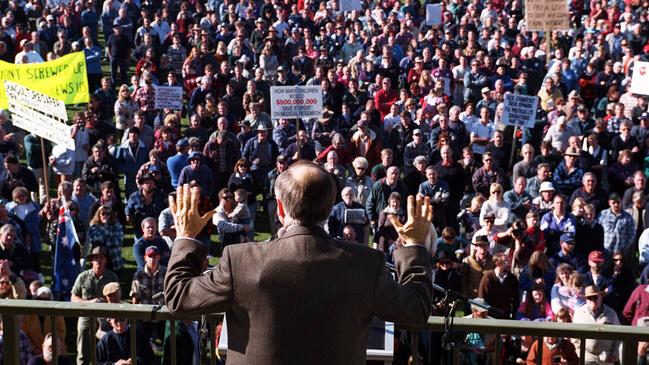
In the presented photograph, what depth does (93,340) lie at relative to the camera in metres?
4.90

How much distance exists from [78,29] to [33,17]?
1.26 metres

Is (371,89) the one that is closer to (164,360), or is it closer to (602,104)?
(602,104)

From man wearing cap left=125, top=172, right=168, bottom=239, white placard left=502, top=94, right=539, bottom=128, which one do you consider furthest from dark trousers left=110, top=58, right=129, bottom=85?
man wearing cap left=125, top=172, right=168, bottom=239

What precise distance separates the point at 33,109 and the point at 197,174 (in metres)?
A: 2.40

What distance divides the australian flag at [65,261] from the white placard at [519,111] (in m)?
7.86

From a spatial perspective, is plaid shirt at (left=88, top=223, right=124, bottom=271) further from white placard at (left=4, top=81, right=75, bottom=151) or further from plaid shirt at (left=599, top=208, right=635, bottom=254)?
plaid shirt at (left=599, top=208, right=635, bottom=254)

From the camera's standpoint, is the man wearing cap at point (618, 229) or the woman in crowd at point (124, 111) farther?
the woman in crowd at point (124, 111)

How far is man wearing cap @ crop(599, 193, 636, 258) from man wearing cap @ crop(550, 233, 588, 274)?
3.43 ft

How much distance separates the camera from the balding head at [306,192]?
394cm

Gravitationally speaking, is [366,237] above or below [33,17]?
below

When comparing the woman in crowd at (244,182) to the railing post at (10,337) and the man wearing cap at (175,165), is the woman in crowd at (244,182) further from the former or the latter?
the railing post at (10,337)

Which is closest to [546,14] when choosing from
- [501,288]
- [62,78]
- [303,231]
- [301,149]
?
[301,149]

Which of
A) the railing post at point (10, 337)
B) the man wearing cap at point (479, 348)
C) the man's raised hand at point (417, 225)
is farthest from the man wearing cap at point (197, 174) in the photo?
Answer: the man's raised hand at point (417, 225)

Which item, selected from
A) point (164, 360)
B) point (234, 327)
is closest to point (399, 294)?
point (234, 327)
